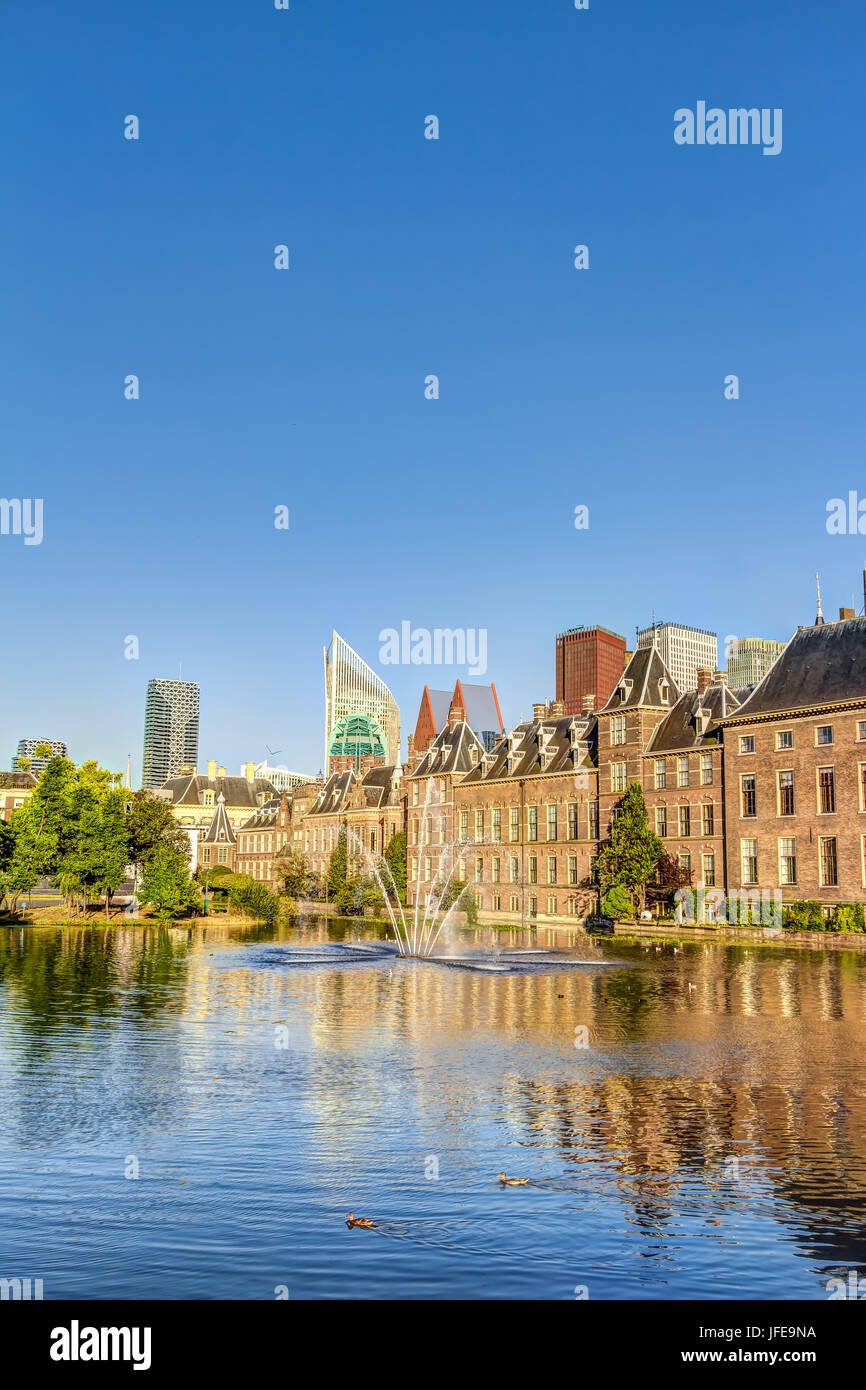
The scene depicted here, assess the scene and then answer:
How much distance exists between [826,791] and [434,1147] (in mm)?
50800

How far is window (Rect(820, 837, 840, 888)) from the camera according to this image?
206 feet

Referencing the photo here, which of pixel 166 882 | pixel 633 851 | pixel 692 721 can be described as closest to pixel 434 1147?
pixel 633 851

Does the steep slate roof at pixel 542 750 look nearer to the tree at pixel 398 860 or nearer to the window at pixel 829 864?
the tree at pixel 398 860

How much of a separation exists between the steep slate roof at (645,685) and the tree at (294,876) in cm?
4747

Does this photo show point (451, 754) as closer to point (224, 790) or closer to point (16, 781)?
point (224, 790)

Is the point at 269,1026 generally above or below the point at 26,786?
below

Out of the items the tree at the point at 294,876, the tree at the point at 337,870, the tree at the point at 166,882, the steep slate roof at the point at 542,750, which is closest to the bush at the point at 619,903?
the steep slate roof at the point at 542,750

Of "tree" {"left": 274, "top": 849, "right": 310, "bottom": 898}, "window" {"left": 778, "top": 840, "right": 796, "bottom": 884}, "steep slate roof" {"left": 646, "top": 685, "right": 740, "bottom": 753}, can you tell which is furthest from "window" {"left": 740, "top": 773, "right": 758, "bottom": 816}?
"tree" {"left": 274, "top": 849, "right": 310, "bottom": 898}

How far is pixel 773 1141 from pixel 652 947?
4593 centimetres

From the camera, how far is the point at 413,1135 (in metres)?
18.9

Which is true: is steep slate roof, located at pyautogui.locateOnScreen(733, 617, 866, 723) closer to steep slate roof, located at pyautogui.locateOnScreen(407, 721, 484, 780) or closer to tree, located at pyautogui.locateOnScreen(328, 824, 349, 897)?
steep slate roof, located at pyautogui.locateOnScreen(407, 721, 484, 780)

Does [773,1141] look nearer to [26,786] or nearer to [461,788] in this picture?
[461,788]

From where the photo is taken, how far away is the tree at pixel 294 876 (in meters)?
118
